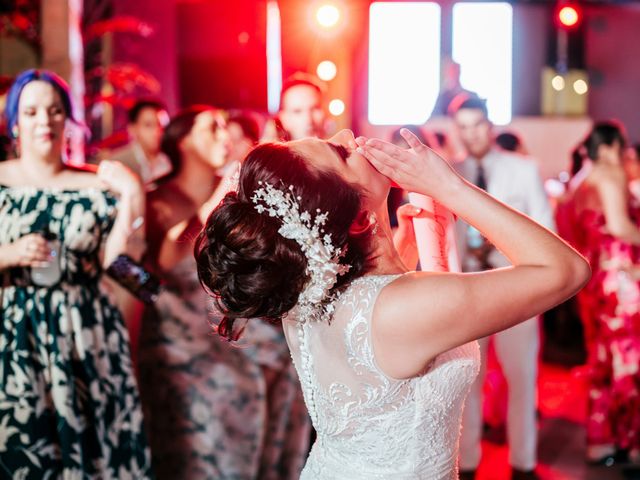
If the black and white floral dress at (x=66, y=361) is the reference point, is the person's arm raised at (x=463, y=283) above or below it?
above

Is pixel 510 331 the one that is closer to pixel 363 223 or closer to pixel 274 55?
pixel 363 223

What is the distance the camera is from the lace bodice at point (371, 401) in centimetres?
154

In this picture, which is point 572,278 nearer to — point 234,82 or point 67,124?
point 67,124

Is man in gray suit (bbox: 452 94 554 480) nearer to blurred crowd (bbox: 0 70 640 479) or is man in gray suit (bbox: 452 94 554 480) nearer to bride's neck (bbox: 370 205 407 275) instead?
blurred crowd (bbox: 0 70 640 479)

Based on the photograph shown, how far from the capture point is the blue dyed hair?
289 centimetres

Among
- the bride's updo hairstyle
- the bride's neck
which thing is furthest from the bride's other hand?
the bride's updo hairstyle

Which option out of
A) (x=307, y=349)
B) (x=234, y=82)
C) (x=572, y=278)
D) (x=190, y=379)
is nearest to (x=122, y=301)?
(x=190, y=379)

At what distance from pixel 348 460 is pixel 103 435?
1.44m

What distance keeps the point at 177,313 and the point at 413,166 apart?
2149 millimetres

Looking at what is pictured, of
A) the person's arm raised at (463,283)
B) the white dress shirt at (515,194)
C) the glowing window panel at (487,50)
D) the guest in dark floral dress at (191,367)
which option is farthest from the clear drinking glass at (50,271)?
the glowing window panel at (487,50)

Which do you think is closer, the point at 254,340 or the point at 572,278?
the point at 572,278

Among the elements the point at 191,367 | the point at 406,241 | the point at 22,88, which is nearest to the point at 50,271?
the point at 22,88

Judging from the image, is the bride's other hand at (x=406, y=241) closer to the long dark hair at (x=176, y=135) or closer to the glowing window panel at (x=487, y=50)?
the long dark hair at (x=176, y=135)

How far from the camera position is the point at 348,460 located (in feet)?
5.36
